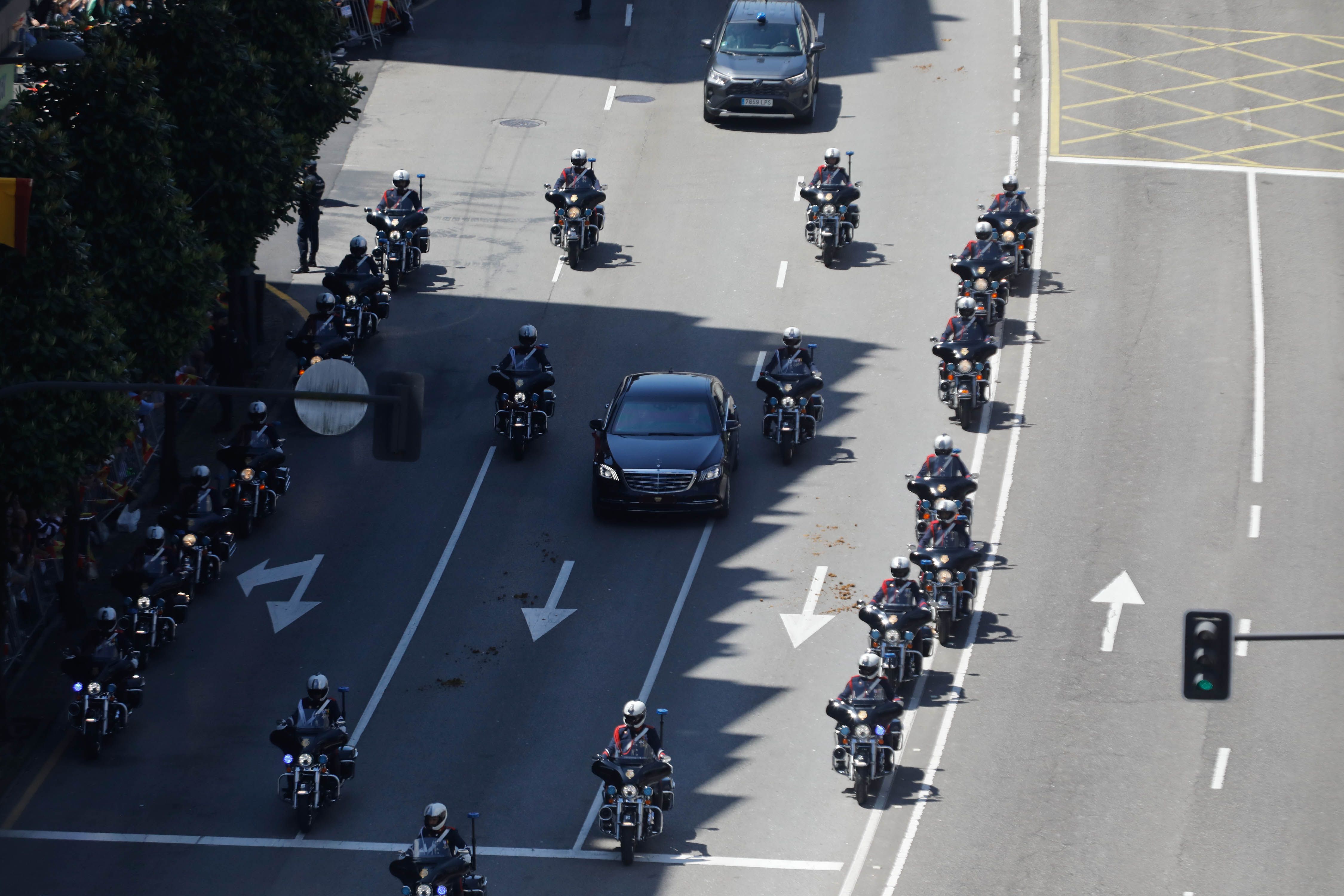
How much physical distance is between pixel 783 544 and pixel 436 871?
33.7ft

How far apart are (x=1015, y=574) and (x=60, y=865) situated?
13.7 m

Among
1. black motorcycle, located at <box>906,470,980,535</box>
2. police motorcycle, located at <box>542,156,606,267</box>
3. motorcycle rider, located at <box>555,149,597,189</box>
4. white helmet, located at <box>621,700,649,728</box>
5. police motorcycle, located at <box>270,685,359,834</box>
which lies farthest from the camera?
motorcycle rider, located at <box>555,149,597,189</box>

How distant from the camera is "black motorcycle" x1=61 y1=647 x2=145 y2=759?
990 inches

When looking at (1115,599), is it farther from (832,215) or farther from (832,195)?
(832,195)

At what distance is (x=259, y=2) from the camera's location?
32250 mm

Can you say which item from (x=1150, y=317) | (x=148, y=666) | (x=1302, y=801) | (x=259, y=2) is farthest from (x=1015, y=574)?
(x=259, y=2)

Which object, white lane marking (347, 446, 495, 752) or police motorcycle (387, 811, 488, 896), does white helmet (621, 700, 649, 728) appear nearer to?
police motorcycle (387, 811, 488, 896)

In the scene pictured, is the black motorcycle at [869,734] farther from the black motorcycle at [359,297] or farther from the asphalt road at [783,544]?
the black motorcycle at [359,297]

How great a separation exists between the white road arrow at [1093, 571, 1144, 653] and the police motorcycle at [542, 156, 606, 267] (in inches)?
532

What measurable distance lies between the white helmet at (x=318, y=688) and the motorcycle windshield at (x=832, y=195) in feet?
55.8

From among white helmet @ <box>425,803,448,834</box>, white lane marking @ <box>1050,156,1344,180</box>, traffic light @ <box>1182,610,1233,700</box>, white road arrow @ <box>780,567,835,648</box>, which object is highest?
traffic light @ <box>1182,610,1233,700</box>

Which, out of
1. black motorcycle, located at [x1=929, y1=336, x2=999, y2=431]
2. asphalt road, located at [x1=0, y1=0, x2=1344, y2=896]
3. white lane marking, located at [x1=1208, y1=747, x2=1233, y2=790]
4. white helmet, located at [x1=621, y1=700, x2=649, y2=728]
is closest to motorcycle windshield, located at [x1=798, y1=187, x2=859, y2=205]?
asphalt road, located at [x1=0, y1=0, x2=1344, y2=896]

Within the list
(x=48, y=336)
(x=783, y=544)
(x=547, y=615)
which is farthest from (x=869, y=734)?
(x=48, y=336)

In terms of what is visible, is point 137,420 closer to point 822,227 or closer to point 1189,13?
point 822,227
